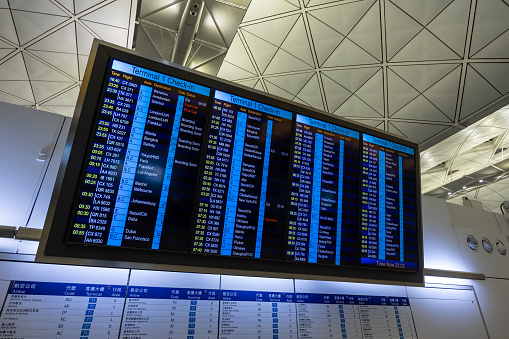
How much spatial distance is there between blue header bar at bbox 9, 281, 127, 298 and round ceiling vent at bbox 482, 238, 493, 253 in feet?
17.4

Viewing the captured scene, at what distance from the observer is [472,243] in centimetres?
485

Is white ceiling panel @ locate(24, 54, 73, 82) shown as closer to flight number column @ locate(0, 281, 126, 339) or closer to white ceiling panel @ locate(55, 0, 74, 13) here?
white ceiling panel @ locate(55, 0, 74, 13)

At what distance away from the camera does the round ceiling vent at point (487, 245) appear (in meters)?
4.93

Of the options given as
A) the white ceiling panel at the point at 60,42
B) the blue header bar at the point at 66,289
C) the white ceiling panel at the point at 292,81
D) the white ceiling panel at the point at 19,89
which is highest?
the white ceiling panel at the point at 292,81

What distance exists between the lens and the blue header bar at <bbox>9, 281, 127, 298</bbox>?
7.41 ft

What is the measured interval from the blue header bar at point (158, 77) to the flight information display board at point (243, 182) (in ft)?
0.58

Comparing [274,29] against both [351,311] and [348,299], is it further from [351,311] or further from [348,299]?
[351,311]

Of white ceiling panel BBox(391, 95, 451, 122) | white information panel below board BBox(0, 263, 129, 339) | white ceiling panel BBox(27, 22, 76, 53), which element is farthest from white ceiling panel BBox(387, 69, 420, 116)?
white information panel below board BBox(0, 263, 129, 339)

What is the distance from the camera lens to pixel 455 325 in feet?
12.8

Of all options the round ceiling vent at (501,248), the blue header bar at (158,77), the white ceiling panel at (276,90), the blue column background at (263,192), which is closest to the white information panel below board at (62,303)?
the blue column background at (263,192)

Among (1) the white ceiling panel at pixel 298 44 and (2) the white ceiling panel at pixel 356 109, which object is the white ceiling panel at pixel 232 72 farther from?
(2) the white ceiling panel at pixel 356 109

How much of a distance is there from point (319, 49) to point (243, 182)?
6.94 metres

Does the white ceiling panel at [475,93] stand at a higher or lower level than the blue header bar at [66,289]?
higher

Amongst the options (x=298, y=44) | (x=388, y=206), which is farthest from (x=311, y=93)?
(x=388, y=206)
